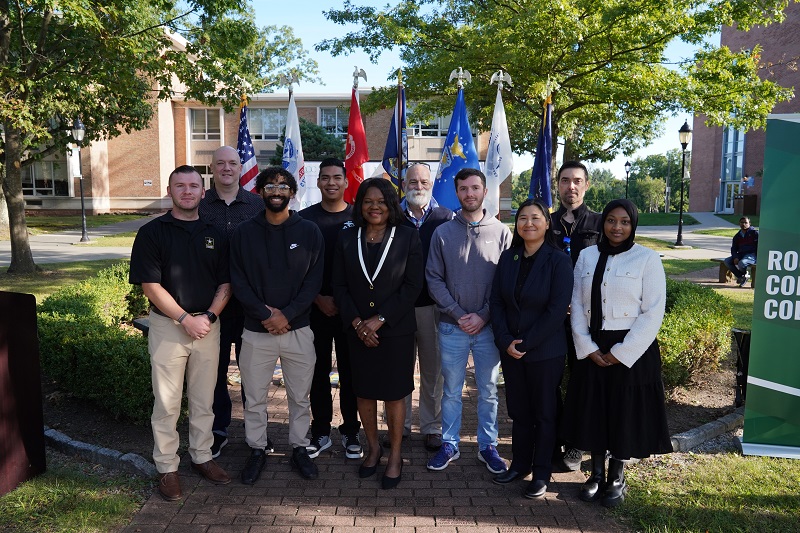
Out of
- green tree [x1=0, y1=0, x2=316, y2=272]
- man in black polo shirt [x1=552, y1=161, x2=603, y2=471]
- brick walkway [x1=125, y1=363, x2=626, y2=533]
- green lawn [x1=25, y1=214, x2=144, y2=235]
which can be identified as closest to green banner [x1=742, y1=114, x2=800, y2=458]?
man in black polo shirt [x1=552, y1=161, x2=603, y2=471]

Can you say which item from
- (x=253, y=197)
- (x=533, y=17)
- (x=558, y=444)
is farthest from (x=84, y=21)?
(x=558, y=444)

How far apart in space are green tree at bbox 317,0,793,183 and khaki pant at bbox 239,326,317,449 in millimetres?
10266

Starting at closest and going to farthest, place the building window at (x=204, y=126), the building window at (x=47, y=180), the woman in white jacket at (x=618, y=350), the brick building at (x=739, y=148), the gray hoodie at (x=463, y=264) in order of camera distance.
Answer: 1. the woman in white jacket at (x=618, y=350)
2. the gray hoodie at (x=463, y=264)
3. the brick building at (x=739, y=148)
4. the building window at (x=47, y=180)
5. the building window at (x=204, y=126)

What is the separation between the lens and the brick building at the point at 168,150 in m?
39.6

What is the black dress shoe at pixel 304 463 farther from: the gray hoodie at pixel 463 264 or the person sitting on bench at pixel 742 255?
the person sitting on bench at pixel 742 255

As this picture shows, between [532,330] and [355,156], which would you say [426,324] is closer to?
[532,330]

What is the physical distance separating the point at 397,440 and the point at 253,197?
2.39 meters

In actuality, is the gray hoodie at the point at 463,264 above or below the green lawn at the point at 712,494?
above

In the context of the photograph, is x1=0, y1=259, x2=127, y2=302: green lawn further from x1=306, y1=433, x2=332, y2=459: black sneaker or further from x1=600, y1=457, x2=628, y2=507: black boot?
x1=600, y1=457, x2=628, y2=507: black boot

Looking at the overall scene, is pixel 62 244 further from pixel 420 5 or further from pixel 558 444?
pixel 558 444

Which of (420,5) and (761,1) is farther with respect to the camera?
(420,5)

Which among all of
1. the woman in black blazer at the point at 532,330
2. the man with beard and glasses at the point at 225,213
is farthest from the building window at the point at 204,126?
the woman in black blazer at the point at 532,330

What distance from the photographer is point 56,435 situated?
5.18 meters

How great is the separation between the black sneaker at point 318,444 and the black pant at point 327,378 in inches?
1.6
